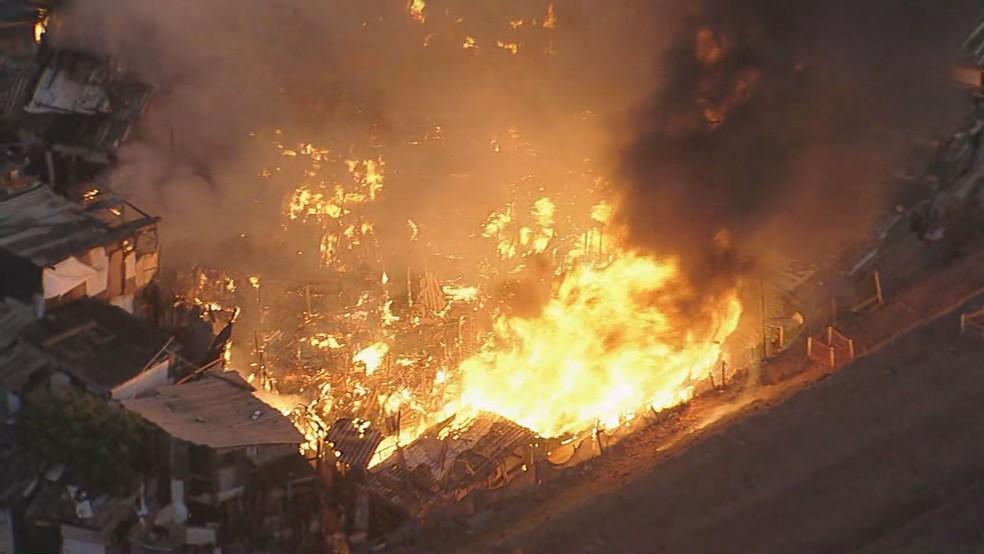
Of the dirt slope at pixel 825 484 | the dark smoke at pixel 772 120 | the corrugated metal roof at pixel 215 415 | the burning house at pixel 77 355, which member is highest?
the dark smoke at pixel 772 120

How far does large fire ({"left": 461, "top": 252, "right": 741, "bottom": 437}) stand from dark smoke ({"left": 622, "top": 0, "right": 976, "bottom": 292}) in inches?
31.2

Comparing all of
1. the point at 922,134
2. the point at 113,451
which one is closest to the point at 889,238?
the point at 922,134

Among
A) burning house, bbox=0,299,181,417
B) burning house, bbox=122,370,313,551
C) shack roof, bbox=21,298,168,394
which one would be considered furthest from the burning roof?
shack roof, bbox=21,298,168,394

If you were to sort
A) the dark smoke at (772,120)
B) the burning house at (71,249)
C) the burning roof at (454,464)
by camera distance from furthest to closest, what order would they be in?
the dark smoke at (772,120), the burning roof at (454,464), the burning house at (71,249)

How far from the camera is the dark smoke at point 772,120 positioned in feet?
64.3

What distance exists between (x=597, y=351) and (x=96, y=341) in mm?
8324

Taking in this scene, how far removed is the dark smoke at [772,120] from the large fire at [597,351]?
2.60 feet

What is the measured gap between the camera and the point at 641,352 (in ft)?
63.3

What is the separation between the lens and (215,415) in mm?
13969

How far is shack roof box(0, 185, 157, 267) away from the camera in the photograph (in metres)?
14.4

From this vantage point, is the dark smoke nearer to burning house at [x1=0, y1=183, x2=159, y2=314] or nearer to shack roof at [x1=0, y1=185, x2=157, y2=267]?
burning house at [x1=0, y1=183, x2=159, y2=314]

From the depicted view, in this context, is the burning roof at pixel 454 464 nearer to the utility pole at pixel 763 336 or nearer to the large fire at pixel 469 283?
the large fire at pixel 469 283

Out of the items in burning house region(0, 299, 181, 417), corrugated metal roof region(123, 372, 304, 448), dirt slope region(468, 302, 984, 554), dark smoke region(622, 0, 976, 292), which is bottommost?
dirt slope region(468, 302, 984, 554)

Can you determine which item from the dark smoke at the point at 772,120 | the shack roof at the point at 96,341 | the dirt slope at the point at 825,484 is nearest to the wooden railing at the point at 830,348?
the dirt slope at the point at 825,484
